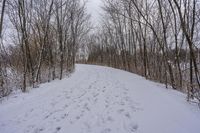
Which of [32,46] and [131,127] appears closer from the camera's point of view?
[131,127]

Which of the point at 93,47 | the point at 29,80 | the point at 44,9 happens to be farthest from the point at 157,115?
the point at 93,47

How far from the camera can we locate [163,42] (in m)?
14.1

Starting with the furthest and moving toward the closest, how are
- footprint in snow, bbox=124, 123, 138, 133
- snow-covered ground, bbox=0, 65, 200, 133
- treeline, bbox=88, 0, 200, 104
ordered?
1. treeline, bbox=88, 0, 200, 104
2. snow-covered ground, bbox=0, 65, 200, 133
3. footprint in snow, bbox=124, 123, 138, 133

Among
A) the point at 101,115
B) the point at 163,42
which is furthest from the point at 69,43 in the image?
the point at 101,115

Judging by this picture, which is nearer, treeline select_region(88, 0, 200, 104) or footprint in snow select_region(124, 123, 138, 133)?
footprint in snow select_region(124, 123, 138, 133)

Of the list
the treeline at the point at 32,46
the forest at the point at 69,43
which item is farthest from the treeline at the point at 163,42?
the treeline at the point at 32,46

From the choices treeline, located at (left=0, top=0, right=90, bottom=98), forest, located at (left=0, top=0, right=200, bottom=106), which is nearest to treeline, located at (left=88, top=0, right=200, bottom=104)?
forest, located at (left=0, top=0, right=200, bottom=106)

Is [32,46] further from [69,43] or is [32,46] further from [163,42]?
[163,42]

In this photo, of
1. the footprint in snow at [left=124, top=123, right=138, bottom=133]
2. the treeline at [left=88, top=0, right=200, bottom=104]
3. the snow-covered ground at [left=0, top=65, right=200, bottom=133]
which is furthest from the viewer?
the treeline at [left=88, top=0, right=200, bottom=104]

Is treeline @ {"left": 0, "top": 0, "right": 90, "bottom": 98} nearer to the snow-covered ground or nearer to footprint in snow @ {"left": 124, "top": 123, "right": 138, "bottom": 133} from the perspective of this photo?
the snow-covered ground

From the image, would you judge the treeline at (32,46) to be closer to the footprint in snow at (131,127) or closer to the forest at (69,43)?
the forest at (69,43)

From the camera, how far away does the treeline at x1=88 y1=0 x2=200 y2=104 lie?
29.6ft

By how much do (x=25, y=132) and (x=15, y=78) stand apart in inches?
239

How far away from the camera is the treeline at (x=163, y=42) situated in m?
9.03
